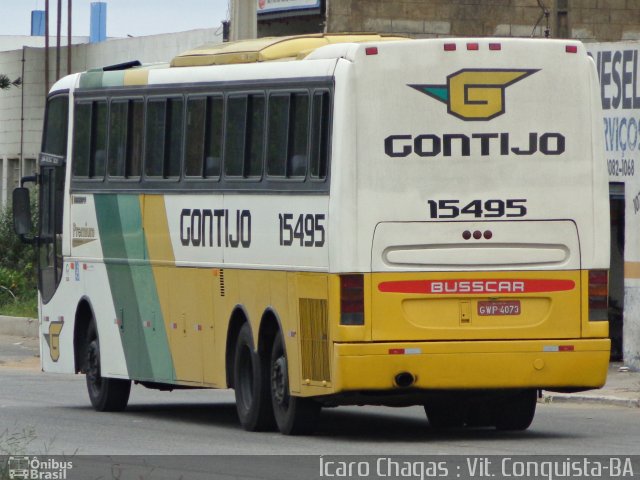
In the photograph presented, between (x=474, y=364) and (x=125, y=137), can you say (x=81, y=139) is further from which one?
(x=474, y=364)

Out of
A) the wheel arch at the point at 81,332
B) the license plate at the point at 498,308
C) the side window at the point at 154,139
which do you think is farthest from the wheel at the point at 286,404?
the wheel arch at the point at 81,332

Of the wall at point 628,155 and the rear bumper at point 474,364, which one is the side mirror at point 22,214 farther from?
the wall at point 628,155

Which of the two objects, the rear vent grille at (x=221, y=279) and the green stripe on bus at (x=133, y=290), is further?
the green stripe on bus at (x=133, y=290)

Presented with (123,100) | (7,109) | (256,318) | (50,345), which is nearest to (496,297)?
(256,318)

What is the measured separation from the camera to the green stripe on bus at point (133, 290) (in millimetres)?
18453

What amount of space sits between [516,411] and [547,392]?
4.83 metres

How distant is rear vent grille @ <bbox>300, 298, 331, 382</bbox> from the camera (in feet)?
48.9

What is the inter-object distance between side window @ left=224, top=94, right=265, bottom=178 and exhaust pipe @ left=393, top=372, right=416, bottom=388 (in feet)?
8.52

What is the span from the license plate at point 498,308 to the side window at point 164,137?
406cm

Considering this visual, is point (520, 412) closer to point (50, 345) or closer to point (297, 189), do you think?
point (297, 189)

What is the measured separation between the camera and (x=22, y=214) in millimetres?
20453

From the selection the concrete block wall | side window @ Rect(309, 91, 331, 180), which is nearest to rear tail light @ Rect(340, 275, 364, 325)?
side window @ Rect(309, 91, 331, 180)

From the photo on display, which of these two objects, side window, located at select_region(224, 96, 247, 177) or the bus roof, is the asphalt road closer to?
side window, located at select_region(224, 96, 247, 177)

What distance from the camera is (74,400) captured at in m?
21.5
